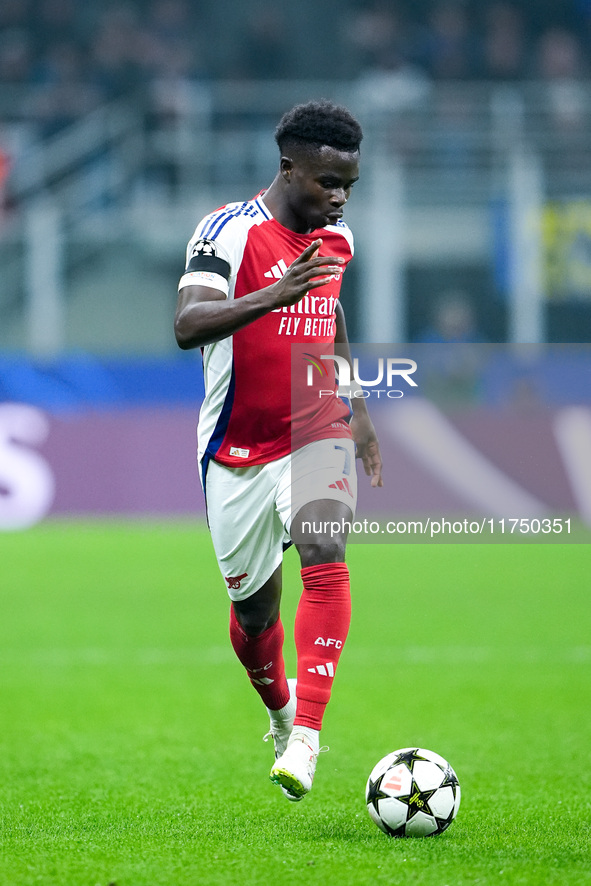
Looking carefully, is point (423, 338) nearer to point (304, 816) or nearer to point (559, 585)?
point (559, 585)

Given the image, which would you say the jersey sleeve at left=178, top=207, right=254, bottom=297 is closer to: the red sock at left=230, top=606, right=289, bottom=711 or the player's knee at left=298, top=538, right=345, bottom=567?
the player's knee at left=298, top=538, right=345, bottom=567

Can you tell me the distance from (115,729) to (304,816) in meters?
2.07

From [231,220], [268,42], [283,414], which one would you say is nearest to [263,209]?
[231,220]

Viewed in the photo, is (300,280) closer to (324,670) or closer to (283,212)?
(283,212)

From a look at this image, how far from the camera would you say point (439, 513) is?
13312 mm

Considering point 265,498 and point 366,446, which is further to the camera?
point 366,446

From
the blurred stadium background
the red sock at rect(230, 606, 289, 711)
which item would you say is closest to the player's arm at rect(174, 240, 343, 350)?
the red sock at rect(230, 606, 289, 711)

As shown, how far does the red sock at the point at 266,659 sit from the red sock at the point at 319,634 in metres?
0.72

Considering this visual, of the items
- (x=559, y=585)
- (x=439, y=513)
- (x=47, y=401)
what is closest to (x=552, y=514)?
(x=439, y=513)

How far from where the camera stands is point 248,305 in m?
3.87

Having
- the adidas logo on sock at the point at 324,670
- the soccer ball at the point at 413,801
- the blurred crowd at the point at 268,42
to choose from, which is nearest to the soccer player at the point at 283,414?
the adidas logo on sock at the point at 324,670

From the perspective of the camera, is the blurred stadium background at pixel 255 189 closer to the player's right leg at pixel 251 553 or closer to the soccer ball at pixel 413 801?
the player's right leg at pixel 251 553

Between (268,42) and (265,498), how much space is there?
53.0 ft

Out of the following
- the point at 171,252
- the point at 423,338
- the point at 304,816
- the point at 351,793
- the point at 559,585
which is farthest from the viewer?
the point at 171,252
